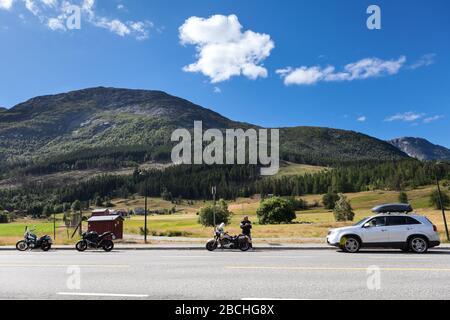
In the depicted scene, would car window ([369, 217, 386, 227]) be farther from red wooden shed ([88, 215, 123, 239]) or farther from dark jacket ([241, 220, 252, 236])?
red wooden shed ([88, 215, 123, 239])

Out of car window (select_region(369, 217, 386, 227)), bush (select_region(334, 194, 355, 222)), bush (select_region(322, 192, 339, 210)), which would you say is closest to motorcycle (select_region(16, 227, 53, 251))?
car window (select_region(369, 217, 386, 227))

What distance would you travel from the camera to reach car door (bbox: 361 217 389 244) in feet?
66.7

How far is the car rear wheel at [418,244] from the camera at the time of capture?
65.4 feet

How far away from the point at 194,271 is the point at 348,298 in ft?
20.6

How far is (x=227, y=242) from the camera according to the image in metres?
23.6

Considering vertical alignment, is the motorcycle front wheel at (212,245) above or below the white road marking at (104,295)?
below

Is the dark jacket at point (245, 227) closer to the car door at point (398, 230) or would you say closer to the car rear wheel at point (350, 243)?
the car rear wheel at point (350, 243)

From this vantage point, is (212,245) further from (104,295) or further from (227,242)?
(104,295)

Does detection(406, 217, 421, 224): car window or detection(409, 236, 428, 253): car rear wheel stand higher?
detection(406, 217, 421, 224): car window

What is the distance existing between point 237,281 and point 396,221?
12449 mm

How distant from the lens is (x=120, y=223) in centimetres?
3819

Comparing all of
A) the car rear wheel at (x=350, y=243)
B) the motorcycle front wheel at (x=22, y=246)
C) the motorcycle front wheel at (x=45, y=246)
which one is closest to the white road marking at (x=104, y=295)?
the car rear wheel at (x=350, y=243)
